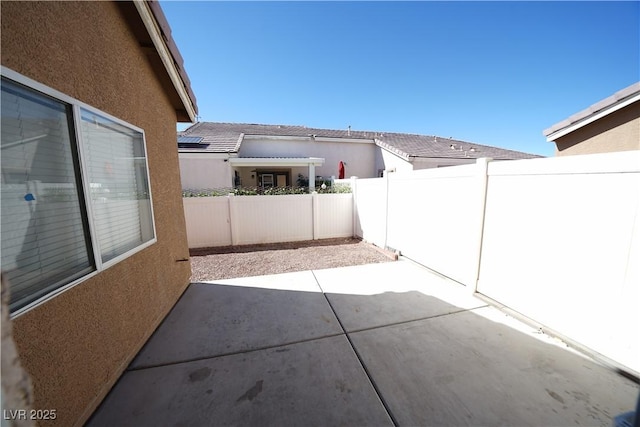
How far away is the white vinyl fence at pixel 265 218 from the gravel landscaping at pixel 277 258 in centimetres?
34

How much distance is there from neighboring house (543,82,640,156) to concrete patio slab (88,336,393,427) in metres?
7.90

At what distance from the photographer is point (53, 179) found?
192 centimetres

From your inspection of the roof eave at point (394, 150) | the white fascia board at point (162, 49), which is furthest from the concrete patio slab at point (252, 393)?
the roof eave at point (394, 150)

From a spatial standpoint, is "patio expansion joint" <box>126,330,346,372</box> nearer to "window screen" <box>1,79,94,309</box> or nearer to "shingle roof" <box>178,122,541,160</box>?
"window screen" <box>1,79,94,309</box>

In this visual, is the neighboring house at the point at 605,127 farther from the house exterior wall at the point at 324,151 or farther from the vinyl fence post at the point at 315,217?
the house exterior wall at the point at 324,151

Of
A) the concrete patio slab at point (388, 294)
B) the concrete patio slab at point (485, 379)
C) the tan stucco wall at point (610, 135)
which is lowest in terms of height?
the concrete patio slab at point (485, 379)

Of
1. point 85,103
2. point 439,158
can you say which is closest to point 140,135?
point 85,103

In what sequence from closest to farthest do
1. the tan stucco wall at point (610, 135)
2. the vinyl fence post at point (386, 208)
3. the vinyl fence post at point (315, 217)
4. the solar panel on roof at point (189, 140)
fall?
the tan stucco wall at point (610, 135), the vinyl fence post at point (386, 208), the vinyl fence post at point (315, 217), the solar panel on roof at point (189, 140)

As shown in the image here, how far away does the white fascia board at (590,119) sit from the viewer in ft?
17.1

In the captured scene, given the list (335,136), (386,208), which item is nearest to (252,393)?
(386,208)

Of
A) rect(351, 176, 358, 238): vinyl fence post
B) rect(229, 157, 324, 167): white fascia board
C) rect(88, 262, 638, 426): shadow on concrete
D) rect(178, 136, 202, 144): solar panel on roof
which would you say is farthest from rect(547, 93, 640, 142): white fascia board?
rect(178, 136, 202, 144): solar panel on roof

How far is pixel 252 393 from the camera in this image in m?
2.31

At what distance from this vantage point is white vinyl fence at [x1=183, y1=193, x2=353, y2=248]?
7570mm

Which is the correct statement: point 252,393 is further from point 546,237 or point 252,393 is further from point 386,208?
point 386,208
